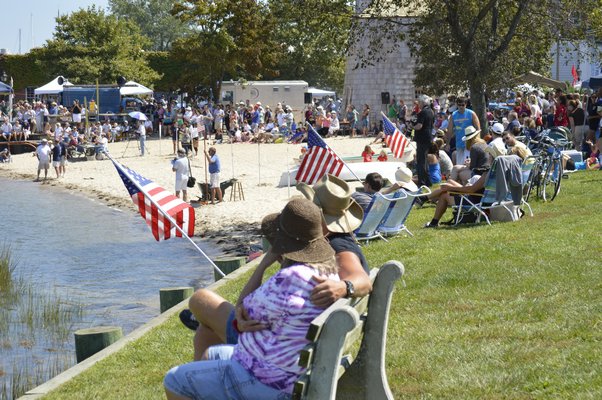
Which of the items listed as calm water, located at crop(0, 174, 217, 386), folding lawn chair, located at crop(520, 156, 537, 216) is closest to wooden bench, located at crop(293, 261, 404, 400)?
calm water, located at crop(0, 174, 217, 386)

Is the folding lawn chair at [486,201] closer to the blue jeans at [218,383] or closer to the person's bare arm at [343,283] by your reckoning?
the person's bare arm at [343,283]

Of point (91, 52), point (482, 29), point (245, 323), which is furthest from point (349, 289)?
point (91, 52)

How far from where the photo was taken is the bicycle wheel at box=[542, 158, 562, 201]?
54.6 ft

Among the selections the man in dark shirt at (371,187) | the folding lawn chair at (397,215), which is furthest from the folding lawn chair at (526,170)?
the man in dark shirt at (371,187)

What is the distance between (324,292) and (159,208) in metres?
8.18

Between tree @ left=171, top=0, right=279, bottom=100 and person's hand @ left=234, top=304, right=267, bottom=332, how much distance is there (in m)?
52.2

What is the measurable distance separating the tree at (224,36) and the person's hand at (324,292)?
2060 inches

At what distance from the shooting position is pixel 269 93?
5931cm

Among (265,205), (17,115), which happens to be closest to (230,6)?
(17,115)

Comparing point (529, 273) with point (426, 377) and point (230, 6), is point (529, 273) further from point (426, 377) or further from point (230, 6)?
point (230, 6)

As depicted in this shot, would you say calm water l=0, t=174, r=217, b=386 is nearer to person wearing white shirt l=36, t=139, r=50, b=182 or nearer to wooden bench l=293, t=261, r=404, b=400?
person wearing white shirt l=36, t=139, r=50, b=182

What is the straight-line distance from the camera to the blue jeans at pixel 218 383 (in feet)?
17.2

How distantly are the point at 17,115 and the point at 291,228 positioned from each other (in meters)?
51.3

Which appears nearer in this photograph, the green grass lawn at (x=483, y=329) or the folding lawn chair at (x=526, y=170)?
the green grass lawn at (x=483, y=329)
